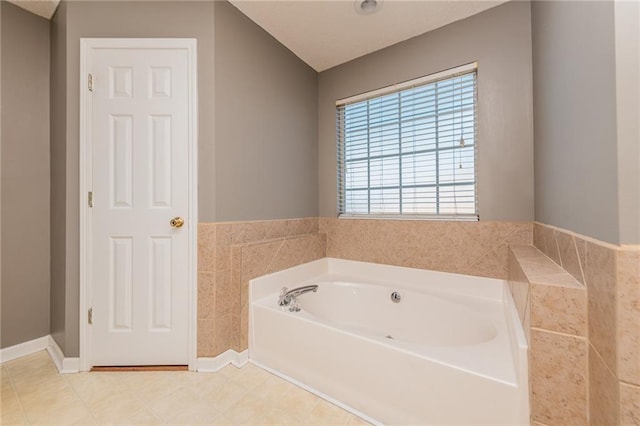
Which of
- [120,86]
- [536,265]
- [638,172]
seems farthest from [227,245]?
[638,172]

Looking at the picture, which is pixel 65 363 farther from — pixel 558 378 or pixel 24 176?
pixel 558 378

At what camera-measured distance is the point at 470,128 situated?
6.48 feet

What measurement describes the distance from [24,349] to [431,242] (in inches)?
122

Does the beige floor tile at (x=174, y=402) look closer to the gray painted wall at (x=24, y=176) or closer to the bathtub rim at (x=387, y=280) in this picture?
the bathtub rim at (x=387, y=280)

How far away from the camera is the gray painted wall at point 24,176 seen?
6.02 ft

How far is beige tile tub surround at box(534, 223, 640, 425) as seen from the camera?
0.65 metres

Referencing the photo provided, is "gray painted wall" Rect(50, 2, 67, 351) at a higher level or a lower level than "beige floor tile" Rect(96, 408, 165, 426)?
higher

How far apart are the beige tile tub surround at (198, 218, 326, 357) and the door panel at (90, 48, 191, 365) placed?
4.5 inches

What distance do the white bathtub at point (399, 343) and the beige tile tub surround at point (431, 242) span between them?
3.2 inches

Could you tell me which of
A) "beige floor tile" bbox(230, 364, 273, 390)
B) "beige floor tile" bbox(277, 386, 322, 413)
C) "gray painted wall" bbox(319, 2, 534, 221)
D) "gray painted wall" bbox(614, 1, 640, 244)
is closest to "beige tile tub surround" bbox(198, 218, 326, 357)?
"beige floor tile" bbox(230, 364, 273, 390)

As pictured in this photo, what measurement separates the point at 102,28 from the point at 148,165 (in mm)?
925

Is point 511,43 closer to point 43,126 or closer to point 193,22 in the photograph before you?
point 193,22

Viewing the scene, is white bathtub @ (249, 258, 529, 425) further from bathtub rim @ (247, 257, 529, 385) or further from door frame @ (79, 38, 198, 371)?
door frame @ (79, 38, 198, 371)

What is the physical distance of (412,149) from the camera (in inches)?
88.0
